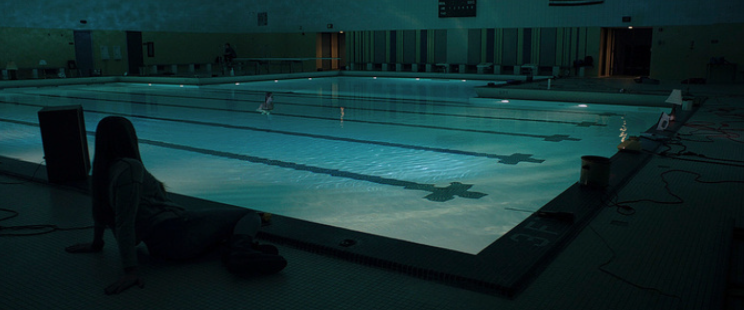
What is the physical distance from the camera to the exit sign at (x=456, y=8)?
20781 millimetres

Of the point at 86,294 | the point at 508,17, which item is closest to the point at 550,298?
the point at 86,294

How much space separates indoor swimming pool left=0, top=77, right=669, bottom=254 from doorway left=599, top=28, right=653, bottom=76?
902cm

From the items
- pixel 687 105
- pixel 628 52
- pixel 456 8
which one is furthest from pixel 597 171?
pixel 628 52

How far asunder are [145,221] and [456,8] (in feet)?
64.4

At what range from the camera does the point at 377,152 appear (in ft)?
20.7

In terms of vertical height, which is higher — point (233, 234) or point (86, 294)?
point (233, 234)

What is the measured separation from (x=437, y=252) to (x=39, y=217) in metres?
2.60

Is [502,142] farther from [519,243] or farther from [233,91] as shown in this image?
[233,91]

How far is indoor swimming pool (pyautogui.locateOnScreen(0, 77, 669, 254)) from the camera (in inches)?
160

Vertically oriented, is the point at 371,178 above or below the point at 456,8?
below

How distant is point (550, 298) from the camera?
2.46m

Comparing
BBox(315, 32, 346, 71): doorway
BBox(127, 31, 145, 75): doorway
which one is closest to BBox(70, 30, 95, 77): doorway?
BBox(127, 31, 145, 75): doorway

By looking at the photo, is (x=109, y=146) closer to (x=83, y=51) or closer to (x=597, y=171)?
(x=597, y=171)

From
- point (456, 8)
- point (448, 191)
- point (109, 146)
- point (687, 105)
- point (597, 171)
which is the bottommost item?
point (448, 191)
